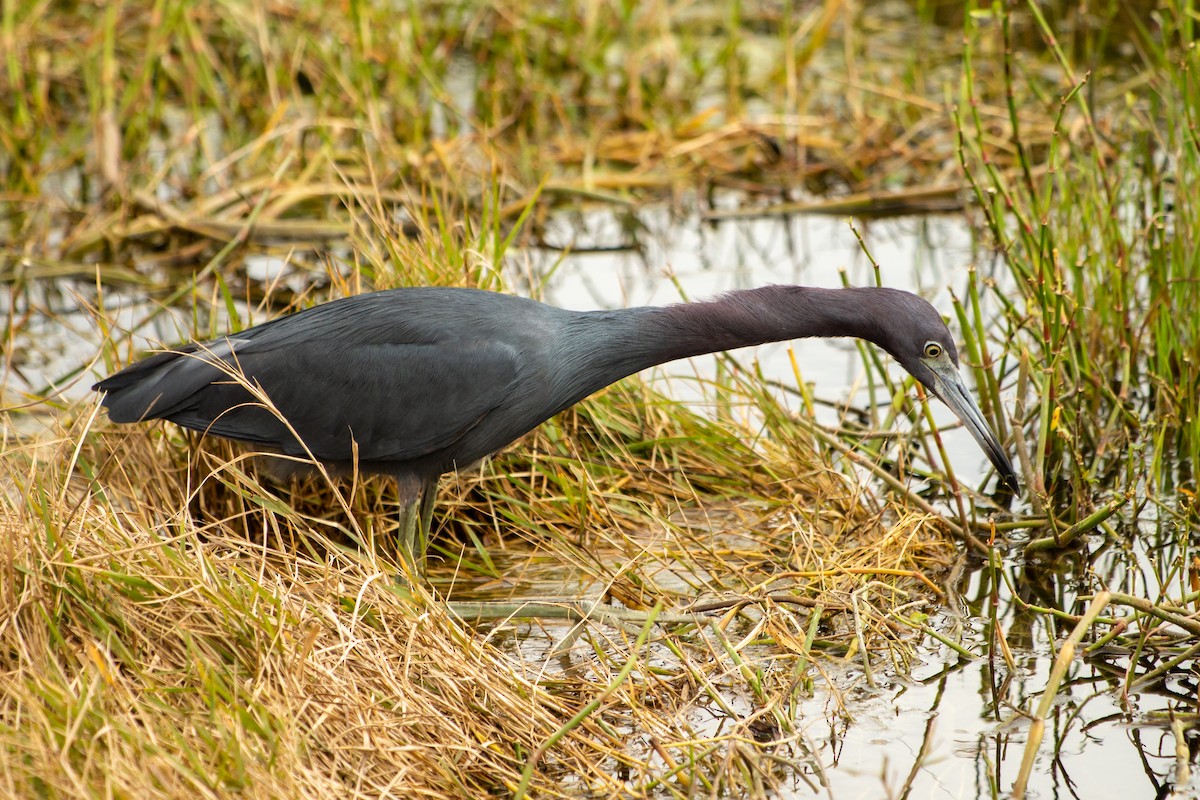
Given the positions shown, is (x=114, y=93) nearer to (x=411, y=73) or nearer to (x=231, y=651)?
(x=411, y=73)

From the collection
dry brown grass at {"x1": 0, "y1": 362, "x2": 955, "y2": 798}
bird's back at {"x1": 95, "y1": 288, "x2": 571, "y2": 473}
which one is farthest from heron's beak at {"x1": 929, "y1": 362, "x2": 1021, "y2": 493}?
bird's back at {"x1": 95, "y1": 288, "x2": 571, "y2": 473}

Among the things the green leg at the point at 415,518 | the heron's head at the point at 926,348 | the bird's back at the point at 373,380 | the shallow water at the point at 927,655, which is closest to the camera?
the shallow water at the point at 927,655

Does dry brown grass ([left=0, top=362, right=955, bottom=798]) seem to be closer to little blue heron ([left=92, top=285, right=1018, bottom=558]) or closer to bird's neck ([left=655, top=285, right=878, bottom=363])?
little blue heron ([left=92, top=285, right=1018, bottom=558])

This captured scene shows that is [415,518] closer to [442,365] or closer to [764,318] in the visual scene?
[442,365]

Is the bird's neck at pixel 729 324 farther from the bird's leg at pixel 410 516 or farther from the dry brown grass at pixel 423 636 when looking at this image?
the bird's leg at pixel 410 516

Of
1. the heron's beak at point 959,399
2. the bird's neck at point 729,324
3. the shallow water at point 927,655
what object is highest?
the bird's neck at point 729,324

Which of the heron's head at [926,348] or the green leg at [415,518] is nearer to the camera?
the heron's head at [926,348]

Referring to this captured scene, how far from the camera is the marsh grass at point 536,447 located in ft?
9.93

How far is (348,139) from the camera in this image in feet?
23.7

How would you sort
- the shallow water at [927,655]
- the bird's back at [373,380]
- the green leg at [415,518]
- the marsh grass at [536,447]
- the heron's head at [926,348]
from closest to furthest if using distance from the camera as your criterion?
the marsh grass at [536,447]
the shallow water at [927,655]
the heron's head at [926,348]
the bird's back at [373,380]
the green leg at [415,518]

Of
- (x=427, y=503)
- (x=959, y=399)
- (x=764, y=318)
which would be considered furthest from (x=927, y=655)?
(x=427, y=503)

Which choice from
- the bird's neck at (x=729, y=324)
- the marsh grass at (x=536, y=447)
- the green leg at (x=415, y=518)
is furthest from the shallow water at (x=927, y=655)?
the bird's neck at (x=729, y=324)

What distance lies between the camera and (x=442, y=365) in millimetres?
3891

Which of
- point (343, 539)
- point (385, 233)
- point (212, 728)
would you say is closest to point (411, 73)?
point (385, 233)
